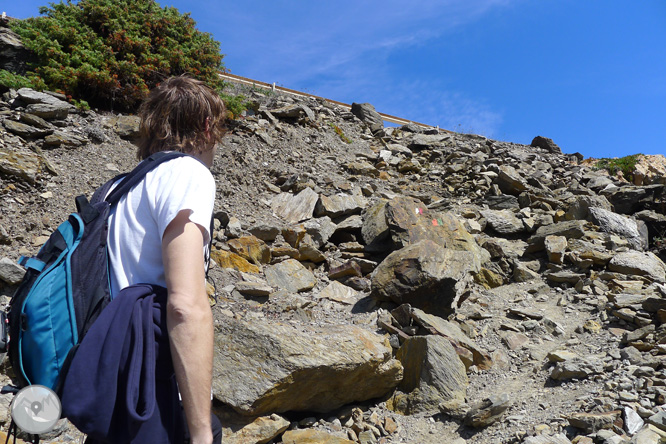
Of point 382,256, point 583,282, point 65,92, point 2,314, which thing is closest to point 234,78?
point 65,92

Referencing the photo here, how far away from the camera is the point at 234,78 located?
16281mm

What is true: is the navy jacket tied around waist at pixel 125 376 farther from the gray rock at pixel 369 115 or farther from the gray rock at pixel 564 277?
the gray rock at pixel 369 115

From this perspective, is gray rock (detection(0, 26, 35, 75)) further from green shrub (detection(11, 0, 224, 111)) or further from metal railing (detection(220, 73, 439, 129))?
metal railing (detection(220, 73, 439, 129))

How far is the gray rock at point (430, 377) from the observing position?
4.67m

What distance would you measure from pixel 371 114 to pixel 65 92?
31.4ft

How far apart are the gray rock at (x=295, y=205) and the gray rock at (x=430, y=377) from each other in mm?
3990

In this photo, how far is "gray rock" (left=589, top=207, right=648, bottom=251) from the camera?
29.0ft

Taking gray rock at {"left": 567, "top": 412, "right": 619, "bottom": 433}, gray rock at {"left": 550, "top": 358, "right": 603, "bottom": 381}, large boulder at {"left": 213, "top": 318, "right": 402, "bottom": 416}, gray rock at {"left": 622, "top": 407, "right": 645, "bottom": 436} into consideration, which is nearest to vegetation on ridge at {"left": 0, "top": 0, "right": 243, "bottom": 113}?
large boulder at {"left": 213, "top": 318, "right": 402, "bottom": 416}

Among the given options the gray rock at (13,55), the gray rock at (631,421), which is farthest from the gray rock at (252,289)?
the gray rock at (13,55)

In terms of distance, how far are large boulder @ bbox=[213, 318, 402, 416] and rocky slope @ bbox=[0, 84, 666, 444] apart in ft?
0.06

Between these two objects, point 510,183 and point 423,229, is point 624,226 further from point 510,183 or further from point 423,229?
point 423,229

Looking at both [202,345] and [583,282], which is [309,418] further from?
[583,282]

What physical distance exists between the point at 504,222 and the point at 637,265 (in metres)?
2.52

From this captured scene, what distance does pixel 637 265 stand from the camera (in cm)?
727
